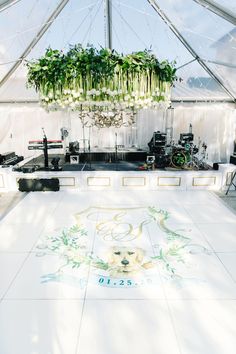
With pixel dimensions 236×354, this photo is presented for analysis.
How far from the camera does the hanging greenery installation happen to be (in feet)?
11.4

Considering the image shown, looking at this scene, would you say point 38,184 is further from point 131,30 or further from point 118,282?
point 131,30

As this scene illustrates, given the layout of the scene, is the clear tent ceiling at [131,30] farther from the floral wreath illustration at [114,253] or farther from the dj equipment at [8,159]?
the floral wreath illustration at [114,253]

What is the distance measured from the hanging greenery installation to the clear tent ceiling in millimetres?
1329

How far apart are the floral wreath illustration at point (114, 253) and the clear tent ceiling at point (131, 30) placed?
3.51 meters

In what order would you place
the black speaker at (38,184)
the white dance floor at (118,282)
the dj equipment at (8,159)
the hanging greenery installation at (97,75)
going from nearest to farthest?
the white dance floor at (118,282) → the hanging greenery installation at (97,75) → the black speaker at (38,184) → the dj equipment at (8,159)

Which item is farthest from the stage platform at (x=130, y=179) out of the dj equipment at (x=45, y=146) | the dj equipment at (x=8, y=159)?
the dj equipment at (x=8, y=159)

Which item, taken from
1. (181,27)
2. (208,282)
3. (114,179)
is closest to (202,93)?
(181,27)

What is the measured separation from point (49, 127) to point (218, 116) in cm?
900

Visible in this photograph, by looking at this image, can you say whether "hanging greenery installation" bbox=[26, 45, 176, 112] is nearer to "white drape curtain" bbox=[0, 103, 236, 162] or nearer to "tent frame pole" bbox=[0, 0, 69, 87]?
"tent frame pole" bbox=[0, 0, 69, 87]

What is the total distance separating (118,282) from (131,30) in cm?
695

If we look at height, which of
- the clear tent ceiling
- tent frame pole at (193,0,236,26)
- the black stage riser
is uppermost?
the clear tent ceiling

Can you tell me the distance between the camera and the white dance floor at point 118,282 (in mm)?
2320

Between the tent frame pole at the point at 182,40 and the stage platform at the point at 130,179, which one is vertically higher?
the tent frame pole at the point at 182,40

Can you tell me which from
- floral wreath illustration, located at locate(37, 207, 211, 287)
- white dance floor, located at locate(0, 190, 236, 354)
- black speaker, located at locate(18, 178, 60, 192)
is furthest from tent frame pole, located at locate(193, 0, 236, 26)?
black speaker, located at locate(18, 178, 60, 192)
